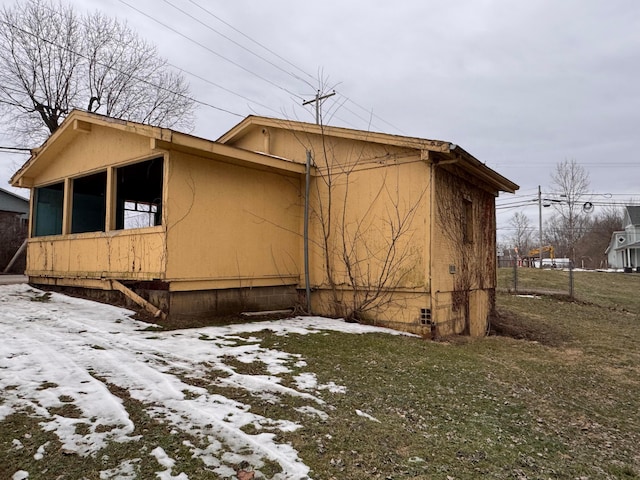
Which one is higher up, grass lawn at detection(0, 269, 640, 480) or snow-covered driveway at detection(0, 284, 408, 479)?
snow-covered driveway at detection(0, 284, 408, 479)

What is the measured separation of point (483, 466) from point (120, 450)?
87.1 inches

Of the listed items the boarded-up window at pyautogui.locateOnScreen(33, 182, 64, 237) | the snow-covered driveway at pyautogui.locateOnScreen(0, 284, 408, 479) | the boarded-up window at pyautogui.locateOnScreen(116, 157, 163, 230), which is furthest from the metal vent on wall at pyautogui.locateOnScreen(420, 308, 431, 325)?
the boarded-up window at pyautogui.locateOnScreen(33, 182, 64, 237)

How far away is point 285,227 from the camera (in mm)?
8641

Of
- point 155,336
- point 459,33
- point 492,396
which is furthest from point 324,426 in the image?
point 459,33

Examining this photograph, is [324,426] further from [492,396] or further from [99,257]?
[99,257]

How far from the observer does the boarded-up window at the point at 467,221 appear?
854cm

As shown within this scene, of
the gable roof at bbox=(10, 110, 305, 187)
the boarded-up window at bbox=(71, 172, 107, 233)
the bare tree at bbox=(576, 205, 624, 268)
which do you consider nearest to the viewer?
the gable roof at bbox=(10, 110, 305, 187)

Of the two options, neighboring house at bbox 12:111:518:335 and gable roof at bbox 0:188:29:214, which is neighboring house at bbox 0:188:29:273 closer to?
gable roof at bbox 0:188:29:214

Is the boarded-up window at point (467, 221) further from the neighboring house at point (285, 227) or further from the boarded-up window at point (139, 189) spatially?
the boarded-up window at point (139, 189)

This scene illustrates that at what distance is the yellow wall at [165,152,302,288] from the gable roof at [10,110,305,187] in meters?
0.31

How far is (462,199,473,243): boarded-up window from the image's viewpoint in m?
8.54

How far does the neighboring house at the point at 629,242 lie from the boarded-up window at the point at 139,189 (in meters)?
39.0

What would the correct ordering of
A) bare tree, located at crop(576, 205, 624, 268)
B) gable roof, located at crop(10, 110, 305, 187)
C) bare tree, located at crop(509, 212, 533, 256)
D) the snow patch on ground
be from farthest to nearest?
bare tree, located at crop(509, 212, 533, 256) → bare tree, located at crop(576, 205, 624, 268) → gable roof, located at crop(10, 110, 305, 187) → the snow patch on ground

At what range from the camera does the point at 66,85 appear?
70.0ft
